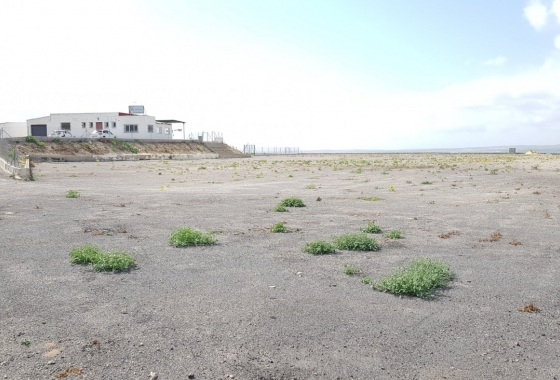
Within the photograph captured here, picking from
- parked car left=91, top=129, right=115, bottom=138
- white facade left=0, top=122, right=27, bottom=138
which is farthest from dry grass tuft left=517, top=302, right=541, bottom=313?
white facade left=0, top=122, right=27, bottom=138

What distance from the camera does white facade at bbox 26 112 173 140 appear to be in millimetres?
82312

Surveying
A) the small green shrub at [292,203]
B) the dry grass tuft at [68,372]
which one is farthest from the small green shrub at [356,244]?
the small green shrub at [292,203]

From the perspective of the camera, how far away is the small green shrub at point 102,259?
316 inches

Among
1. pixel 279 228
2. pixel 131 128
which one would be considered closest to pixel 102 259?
pixel 279 228

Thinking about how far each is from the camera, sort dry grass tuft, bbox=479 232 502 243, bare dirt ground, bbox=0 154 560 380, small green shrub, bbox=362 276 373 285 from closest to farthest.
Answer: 1. bare dirt ground, bbox=0 154 560 380
2. small green shrub, bbox=362 276 373 285
3. dry grass tuft, bbox=479 232 502 243

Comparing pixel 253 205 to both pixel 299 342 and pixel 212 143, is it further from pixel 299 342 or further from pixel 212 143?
pixel 212 143

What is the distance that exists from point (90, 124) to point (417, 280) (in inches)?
3350

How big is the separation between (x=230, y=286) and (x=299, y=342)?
7.40 ft

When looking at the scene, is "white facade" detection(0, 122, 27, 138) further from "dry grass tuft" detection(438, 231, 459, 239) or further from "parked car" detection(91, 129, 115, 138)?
"dry grass tuft" detection(438, 231, 459, 239)

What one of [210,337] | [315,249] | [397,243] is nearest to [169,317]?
[210,337]

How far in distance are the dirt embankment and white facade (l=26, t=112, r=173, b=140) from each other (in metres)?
8.24

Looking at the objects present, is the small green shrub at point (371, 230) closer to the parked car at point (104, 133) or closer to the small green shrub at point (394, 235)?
the small green shrub at point (394, 235)

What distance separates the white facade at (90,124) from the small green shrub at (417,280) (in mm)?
80082

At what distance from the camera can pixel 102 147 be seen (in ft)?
214
